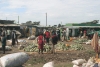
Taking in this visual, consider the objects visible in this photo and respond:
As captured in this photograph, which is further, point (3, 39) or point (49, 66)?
point (3, 39)

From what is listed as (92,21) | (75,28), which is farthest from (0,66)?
(92,21)

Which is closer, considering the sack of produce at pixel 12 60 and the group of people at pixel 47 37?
the sack of produce at pixel 12 60

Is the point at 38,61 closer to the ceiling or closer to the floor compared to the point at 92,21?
closer to the floor

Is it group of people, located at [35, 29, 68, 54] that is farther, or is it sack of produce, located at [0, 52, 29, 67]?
group of people, located at [35, 29, 68, 54]

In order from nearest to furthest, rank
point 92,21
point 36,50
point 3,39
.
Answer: point 3,39, point 36,50, point 92,21

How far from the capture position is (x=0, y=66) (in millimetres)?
5703

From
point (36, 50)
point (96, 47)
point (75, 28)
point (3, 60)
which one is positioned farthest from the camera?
point (75, 28)

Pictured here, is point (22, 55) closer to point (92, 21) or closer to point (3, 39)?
A: point (3, 39)

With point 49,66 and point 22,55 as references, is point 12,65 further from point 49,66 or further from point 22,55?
point 49,66

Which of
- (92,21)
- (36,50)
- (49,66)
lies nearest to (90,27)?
(92,21)

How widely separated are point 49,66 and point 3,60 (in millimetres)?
2014

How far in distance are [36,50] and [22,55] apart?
15.2 feet

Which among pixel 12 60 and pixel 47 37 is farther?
pixel 47 37

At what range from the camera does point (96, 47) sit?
312 inches
